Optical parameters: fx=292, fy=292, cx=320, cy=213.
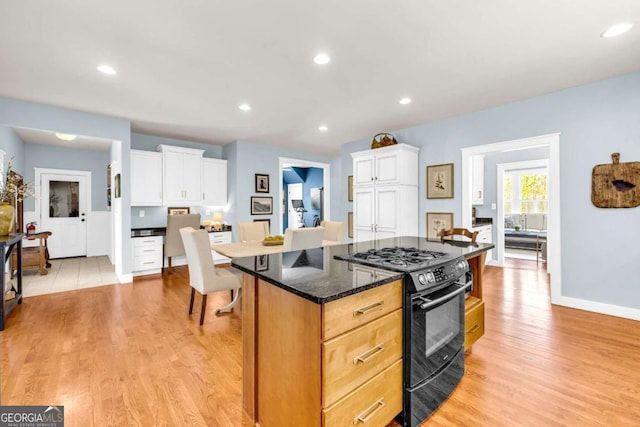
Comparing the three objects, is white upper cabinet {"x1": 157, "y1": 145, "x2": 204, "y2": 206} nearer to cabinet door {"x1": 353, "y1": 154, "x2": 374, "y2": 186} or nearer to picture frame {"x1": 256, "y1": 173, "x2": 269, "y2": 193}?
picture frame {"x1": 256, "y1": 173, "x2": 269, "y2": 193}

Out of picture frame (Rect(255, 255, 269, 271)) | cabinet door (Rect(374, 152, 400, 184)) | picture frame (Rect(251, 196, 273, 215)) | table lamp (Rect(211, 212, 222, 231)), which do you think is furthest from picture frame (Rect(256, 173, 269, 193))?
picture frame (Rect(255, 255, 269, 271))

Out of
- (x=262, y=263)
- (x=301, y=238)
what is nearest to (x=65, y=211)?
(x=301, y=238)

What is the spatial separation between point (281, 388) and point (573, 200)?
3.87 m

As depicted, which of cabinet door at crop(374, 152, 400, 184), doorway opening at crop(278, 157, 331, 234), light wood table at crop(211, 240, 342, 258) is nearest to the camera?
light wood table at crop(211, 240, 342, 258)

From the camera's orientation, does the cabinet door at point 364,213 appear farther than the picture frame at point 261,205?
No

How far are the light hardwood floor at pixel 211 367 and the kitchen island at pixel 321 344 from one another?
0.38 meters

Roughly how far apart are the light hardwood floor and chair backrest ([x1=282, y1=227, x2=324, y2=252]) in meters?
0.98

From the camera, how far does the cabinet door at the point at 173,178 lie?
5352 mm

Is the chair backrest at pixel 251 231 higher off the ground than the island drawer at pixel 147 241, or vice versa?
the chair backrest at pixel 251 231

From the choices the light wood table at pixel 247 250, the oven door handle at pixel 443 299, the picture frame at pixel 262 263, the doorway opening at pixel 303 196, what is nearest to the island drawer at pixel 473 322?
the oven door handle at pixel 443 299

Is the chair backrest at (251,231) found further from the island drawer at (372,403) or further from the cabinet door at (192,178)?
the island drawer at (372,403)

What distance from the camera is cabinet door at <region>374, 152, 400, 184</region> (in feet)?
15.0


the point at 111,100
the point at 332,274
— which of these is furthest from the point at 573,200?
the point at 111,100

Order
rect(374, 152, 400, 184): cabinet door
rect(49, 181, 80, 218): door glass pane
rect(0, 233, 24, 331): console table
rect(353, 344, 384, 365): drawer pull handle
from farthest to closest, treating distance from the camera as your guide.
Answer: rect(49, 181, 80, 218): door glass pane
rect(374, 152, 400, 184): cabinet door
rect(0, 233, 24, 331): console table
rect(353, 344, 384, 365): drawer pull handle
